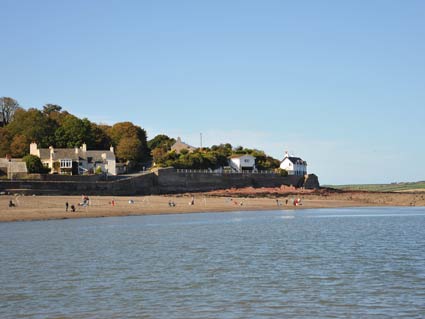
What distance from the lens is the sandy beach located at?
37.8 metres

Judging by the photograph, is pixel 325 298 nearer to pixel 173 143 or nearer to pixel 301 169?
pixel 301 169

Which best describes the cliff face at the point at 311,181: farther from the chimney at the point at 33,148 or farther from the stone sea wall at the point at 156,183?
the chimney at the point at 33,148

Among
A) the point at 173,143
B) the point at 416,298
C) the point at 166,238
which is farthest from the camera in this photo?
the point at 173,143

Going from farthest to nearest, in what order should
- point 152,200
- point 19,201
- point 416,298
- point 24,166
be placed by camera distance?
1. point 24,166
2. point 152,200
3. point 19,201
4. point 416,298

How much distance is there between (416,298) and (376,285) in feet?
5.14

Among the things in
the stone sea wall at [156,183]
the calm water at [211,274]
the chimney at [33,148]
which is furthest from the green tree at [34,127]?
the calm water at [211,274]

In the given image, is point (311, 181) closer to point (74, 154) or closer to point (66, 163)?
point (74, 154)

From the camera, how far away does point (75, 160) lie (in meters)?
63.8

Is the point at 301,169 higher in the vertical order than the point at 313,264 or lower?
higher

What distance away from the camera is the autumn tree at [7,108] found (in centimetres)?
8331

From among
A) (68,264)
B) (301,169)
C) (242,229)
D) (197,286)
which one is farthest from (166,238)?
(301,169)

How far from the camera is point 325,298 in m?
12.7

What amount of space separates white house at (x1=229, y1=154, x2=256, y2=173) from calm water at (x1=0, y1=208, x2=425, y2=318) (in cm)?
4893

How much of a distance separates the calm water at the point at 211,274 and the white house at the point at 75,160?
34784 millimetres
